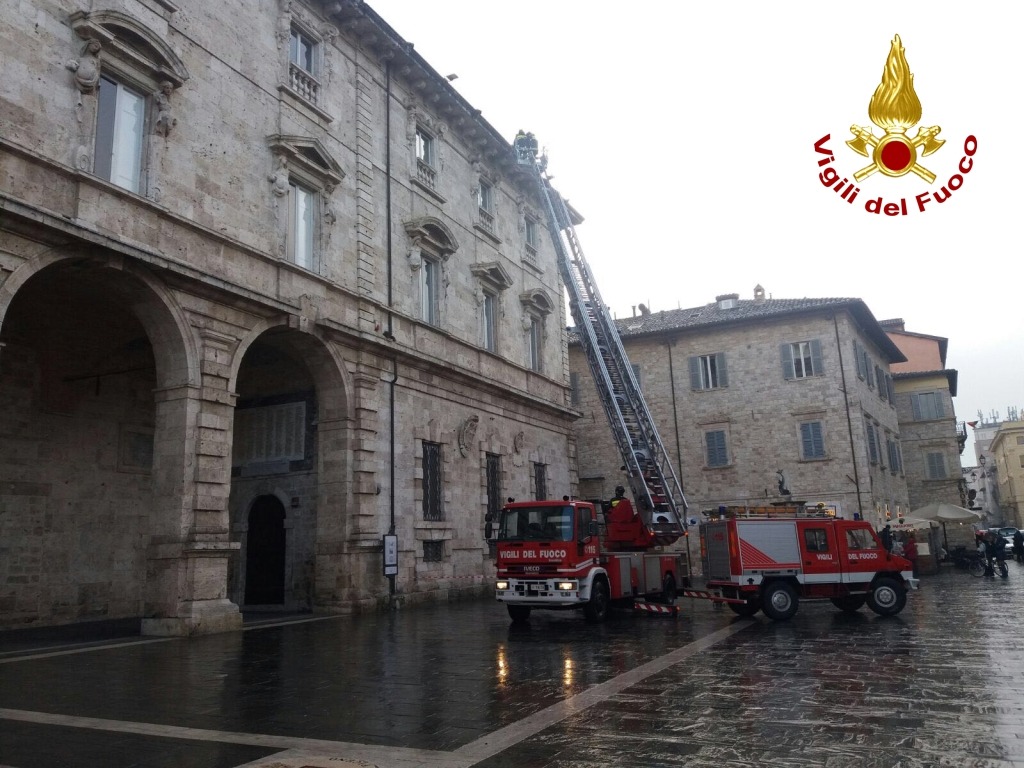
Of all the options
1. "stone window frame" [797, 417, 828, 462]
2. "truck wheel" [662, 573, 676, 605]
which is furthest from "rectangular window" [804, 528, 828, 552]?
"stone window frame" [797, 417, 828, 462]

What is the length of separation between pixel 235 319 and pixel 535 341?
45.3ft

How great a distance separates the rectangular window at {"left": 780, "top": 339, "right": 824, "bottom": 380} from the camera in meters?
31.0

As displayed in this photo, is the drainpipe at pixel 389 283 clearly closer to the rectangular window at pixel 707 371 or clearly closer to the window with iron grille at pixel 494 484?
the window with iron grille at pixel 494 484

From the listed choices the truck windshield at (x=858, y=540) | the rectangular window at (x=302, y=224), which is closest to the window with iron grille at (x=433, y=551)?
the rectangular window at (x=302, y=224)

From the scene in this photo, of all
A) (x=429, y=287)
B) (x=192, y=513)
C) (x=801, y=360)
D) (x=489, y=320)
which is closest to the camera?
(x=192, y=513)

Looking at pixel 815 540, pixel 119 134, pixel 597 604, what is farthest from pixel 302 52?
pixel 815 540

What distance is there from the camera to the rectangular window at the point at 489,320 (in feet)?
76.7

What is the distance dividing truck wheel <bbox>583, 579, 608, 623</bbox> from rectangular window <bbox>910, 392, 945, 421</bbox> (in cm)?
3214

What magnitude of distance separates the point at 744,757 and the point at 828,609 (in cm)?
1277

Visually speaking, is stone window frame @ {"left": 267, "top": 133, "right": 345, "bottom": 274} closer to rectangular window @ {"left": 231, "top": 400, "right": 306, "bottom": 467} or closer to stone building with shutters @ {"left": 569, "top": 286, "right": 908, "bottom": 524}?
rectangular window @ {"left": 231, "top": 400, "right": 306, "bottom": 467}

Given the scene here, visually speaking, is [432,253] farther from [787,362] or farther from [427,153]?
[787,362]

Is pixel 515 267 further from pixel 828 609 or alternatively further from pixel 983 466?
pixel 983 466

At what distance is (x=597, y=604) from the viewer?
14391 mm

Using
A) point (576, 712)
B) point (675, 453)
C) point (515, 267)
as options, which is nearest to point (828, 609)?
point (576, 712)
